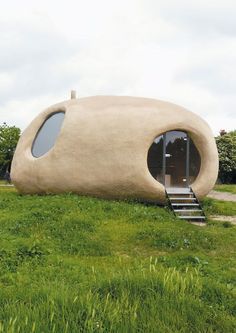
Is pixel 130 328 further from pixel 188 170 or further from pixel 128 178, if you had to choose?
pixel 188 170

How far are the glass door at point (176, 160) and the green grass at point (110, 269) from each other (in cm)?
143

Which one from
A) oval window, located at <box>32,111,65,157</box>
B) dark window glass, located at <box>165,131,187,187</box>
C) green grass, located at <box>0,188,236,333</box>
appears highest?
oval window, located at <box>32,111,65,157</box>

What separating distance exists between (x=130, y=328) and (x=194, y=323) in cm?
76

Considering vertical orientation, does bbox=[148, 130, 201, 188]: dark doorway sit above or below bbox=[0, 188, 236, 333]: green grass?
above

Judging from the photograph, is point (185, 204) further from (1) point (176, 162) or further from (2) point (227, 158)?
(2) point (227, 158)

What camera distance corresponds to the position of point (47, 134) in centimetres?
1638

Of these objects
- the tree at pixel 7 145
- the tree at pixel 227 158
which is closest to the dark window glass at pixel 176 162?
the tree at pixel 227 158

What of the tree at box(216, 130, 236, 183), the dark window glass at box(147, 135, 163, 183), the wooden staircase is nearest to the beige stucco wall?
the wooden staircase

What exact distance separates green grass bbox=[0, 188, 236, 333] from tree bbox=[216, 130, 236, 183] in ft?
63.4

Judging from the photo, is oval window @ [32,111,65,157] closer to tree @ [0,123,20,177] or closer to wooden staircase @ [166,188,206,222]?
wooden staircase @ [166,188,206,222]

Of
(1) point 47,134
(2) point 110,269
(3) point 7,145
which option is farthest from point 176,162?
(3) point 7,145

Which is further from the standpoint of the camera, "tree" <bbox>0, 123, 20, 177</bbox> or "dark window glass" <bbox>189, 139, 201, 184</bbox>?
"tree" <bbox>0, 123, 20, 177</bbox>

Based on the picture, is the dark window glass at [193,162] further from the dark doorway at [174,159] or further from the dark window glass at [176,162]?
the dark window glass at [176,162]

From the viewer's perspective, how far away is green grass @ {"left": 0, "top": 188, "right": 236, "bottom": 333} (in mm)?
4160
